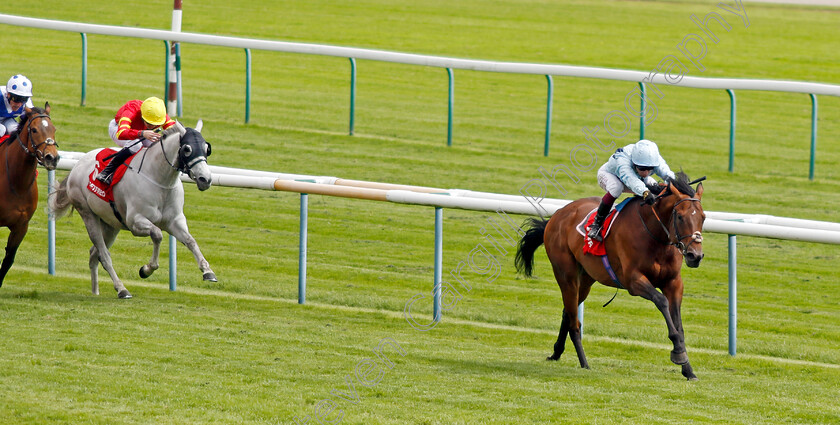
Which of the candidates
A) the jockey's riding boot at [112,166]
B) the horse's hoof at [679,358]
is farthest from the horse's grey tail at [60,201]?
the horse's hoof at [679,358]

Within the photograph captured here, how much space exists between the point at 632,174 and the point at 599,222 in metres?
0.35

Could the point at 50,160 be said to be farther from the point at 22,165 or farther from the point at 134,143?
the point at 134,143

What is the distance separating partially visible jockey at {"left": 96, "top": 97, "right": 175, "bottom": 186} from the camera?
8203 mm

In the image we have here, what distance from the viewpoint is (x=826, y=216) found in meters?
11.6

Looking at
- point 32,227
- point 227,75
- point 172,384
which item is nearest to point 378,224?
point 32,227

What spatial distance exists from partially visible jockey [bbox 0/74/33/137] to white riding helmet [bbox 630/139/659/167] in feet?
14.6

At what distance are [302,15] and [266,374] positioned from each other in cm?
2074

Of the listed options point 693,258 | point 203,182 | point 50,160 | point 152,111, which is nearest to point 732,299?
Result: point 693,258

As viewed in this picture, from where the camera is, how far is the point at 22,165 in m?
8.39

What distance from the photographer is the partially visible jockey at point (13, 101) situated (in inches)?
342

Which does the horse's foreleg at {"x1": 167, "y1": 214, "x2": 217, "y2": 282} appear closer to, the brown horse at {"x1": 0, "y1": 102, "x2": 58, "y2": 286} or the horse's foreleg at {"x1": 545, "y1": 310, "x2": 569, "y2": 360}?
the brown horse at {"x1": 0, "y1": 102, "x2": 58, "y2": 286}

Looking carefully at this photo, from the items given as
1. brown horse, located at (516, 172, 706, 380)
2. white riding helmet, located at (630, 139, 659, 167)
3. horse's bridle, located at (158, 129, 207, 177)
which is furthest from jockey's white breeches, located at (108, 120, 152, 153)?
white riding helmet, located at (630, 139, 659, 167)

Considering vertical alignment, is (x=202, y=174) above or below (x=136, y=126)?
below

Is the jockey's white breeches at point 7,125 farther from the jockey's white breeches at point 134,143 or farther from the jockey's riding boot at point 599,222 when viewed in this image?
the jockey's riding boot at point 599,222
